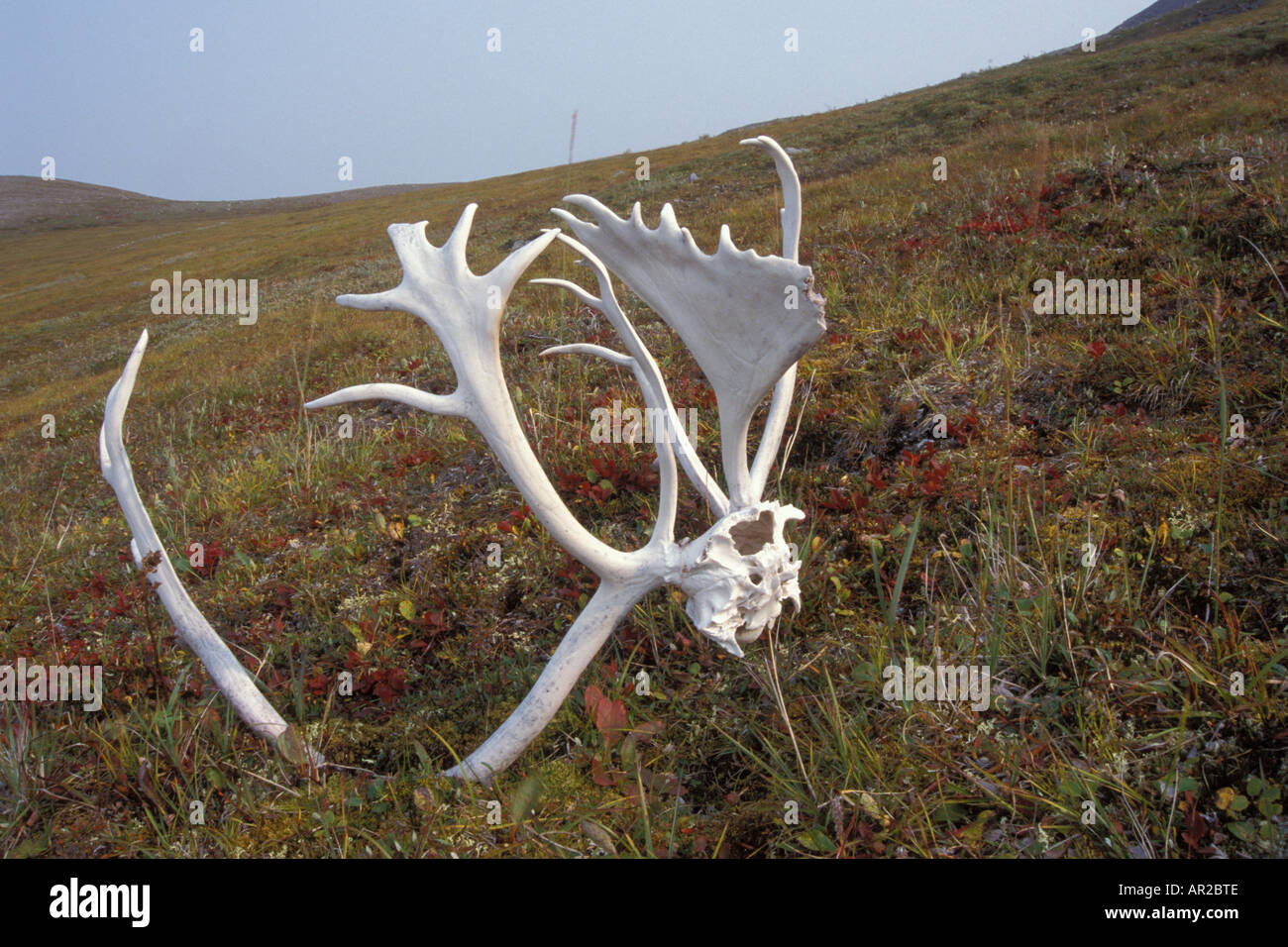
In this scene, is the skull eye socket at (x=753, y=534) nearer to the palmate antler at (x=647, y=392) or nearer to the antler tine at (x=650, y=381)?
the palmate antler at (x=647, y=392)

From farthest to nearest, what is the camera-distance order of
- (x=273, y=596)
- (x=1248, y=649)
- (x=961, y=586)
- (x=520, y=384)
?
(x=520, y=384)
(x=273, y=596)
(x=961, y=586)
(x=1248, y=649)

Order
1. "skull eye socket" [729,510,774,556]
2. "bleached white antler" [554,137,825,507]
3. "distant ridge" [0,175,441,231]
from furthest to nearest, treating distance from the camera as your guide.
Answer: "distant ridge" [0,175,441,231], "skull eye socket" [729,510,774,556], "bleached white antler" [554,137,825,507]

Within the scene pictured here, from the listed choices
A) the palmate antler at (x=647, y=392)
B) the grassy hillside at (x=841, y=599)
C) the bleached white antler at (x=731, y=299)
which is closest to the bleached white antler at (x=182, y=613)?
the palmate antler at (x=647, y=392)

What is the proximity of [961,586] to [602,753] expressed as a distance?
5.80 ft

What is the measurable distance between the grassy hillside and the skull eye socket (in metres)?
0.40

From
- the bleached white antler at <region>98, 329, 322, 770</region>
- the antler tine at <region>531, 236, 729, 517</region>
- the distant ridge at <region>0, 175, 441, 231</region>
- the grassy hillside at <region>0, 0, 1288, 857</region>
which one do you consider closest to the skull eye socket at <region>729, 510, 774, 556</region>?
the antler tine at <region>531, 236, 729, 517</region>

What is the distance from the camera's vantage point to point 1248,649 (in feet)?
7.77

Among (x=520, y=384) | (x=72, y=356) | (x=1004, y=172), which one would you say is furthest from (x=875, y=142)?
(x=72, y=356)

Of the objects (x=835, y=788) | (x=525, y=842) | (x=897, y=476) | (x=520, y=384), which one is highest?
(x=520, y=384)

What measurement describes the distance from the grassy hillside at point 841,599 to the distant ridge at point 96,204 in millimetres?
84765

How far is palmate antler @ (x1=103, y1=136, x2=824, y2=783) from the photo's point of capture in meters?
2.61

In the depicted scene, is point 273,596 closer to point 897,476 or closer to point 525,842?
point 525,842

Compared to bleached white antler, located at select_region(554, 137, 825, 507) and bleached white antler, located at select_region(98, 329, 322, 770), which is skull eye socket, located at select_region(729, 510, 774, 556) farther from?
bleached white antler, located at select_region(98, 329, 322, 770)

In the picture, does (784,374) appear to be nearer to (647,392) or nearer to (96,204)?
(647,392)
